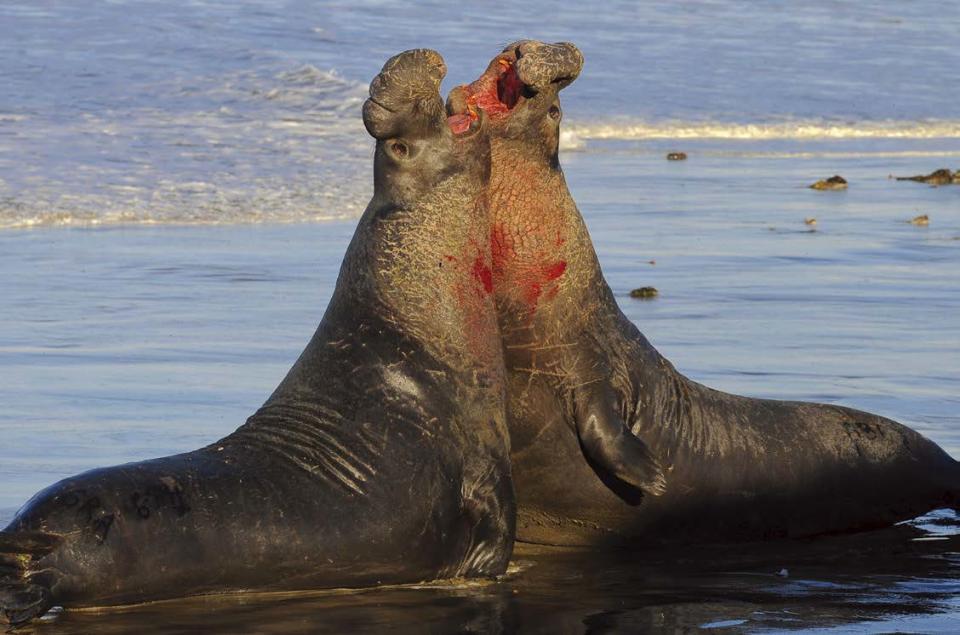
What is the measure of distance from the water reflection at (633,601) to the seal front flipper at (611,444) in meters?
0.32

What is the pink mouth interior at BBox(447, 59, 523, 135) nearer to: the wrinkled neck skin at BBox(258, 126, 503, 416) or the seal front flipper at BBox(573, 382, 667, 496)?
the wrinkled neck skin at BBox(258, 126, 503, 416)

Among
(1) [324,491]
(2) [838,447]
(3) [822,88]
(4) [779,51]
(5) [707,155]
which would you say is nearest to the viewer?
(1) [324,491]

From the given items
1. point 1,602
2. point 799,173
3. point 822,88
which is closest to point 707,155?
point 799,173

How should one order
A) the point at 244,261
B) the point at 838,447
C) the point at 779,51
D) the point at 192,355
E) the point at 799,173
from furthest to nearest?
the point at 779,51
the point at 799,173
the point at 244,261
the point at 192,355
the point at 838,447

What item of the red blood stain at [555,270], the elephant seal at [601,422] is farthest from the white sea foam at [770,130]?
the red blood stain at [555,270]


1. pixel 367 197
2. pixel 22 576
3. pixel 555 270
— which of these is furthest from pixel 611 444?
pixel 367 197

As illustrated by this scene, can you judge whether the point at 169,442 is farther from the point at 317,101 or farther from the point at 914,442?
the point at 317,101

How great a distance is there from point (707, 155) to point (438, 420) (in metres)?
13.1

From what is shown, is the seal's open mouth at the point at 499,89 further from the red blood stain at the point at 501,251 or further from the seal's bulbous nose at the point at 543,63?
the red blood stain at the point at 501,251

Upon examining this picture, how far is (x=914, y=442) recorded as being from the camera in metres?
7.39

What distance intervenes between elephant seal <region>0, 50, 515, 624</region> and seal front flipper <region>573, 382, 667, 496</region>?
36cm

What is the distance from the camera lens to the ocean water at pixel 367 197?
20.4 ft

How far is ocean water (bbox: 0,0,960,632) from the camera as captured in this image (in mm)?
6215

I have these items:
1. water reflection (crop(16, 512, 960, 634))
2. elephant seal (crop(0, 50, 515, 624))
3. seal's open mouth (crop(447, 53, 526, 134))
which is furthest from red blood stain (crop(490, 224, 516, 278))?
water reflection (crop(16, 512, 960, 634))
